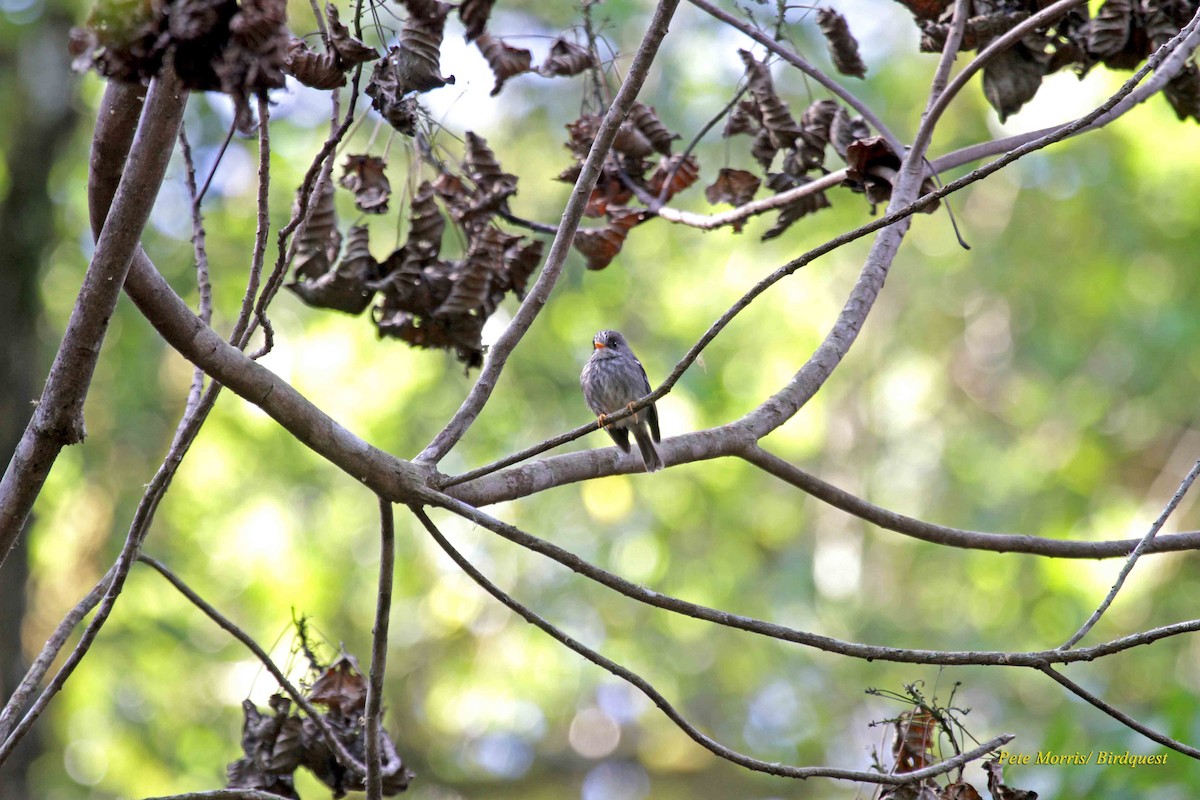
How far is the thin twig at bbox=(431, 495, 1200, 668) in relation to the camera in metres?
2.47

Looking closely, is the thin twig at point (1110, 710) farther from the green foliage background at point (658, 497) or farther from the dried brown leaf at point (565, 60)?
the green foliage background at point (658, 497)

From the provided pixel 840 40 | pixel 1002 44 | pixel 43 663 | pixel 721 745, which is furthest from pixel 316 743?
pixel 1002 44

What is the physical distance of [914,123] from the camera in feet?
39.4

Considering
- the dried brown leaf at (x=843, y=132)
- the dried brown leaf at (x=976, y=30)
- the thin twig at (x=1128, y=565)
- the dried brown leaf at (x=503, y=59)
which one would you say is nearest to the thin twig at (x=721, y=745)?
the thin twig at (x=1128, y=565)

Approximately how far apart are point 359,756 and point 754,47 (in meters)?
3.14

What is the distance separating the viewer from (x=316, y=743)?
140 inches

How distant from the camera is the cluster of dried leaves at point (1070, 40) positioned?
3941mm

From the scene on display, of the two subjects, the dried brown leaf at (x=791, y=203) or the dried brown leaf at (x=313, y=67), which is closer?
the dried brown leaf at (x=313, y=67)

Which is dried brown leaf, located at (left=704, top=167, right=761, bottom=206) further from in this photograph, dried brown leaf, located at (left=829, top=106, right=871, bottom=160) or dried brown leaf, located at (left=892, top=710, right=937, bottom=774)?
dried brown leaf, located at (left=892, top=710, right=937, bottom=774)

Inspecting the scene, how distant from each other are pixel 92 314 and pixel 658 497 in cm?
891

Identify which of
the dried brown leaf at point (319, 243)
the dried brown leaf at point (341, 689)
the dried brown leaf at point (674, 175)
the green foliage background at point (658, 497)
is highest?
the green foliage background at point (658, 497)

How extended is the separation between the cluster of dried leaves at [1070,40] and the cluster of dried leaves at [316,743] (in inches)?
127

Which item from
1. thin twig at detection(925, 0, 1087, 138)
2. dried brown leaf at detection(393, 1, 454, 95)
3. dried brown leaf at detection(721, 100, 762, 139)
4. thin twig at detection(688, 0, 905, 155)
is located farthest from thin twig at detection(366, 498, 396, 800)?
thin twig at detection(925, 0, 1087, 138)

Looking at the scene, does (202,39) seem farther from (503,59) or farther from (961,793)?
(503,59)
